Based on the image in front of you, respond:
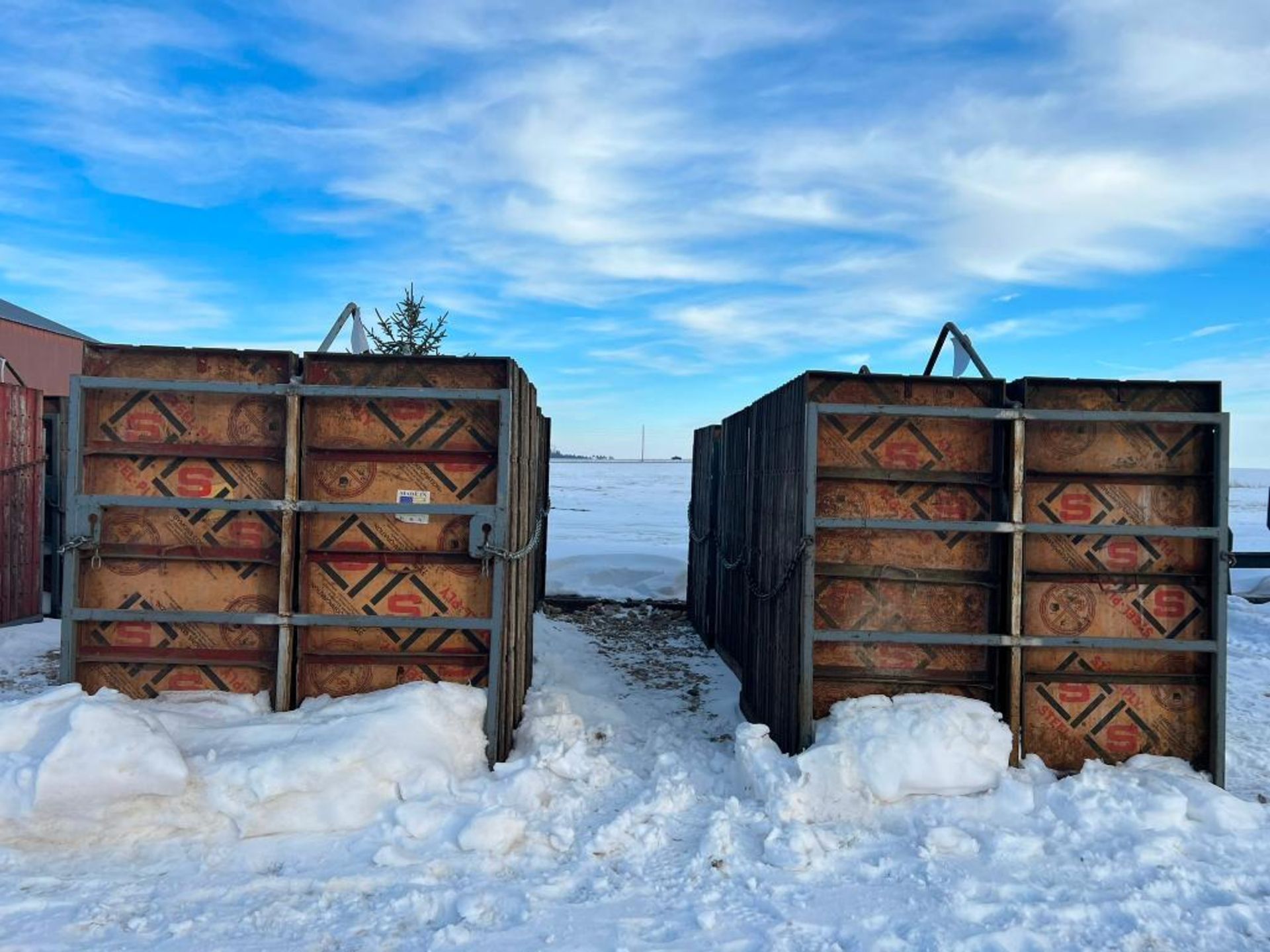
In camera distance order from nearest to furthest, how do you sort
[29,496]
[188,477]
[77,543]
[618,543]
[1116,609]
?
[77,543] < [188,477] < [1116,609] < [29,496] < [618,543]

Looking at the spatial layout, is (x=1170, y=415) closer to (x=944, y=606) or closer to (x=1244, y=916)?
(x=944, y=606)

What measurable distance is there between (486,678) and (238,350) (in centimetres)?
264

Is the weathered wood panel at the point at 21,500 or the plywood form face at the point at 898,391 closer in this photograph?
the plywood form face at the point at 898,391

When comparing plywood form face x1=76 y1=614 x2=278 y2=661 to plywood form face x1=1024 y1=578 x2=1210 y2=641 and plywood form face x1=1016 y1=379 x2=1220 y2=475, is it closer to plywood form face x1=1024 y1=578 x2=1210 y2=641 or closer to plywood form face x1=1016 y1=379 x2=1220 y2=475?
plywood form face x1=1024 y1=578 x2=1210 y2=641

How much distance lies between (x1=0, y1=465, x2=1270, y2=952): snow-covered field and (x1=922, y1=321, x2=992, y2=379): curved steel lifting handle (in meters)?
2.44

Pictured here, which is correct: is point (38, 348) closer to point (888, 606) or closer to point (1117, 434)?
point (888, 606)

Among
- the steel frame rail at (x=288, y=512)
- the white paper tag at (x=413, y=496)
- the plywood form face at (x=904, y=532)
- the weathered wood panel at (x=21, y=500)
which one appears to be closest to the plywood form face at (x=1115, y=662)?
the plywood form face at (x=904, y=532)

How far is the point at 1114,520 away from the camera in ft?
18.1

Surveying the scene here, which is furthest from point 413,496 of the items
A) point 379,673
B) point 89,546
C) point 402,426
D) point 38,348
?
point 38,348

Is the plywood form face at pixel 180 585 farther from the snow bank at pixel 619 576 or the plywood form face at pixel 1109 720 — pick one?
the snow bank at pixel 619 576

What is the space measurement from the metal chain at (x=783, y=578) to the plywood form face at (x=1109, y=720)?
5.62ft

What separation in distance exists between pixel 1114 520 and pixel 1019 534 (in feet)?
2.33

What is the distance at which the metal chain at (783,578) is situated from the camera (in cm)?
532

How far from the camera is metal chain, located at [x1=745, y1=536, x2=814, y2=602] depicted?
17.4 feet
